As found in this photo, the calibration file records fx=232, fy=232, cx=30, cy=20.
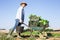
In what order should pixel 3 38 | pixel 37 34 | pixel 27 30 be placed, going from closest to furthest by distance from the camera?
pixel 3 38 < pixel 37 34 < pixel 27 30

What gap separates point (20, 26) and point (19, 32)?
10.6 inches

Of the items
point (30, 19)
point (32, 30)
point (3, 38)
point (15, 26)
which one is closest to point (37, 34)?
point (32, 30)

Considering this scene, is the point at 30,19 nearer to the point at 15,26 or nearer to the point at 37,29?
the point at 37,29

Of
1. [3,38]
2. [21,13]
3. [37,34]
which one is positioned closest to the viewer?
[3,38]

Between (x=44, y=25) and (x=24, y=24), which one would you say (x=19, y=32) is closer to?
(x=24, y=24)

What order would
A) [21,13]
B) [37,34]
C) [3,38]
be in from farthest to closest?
[37,34]
[21,13]
[3,38]

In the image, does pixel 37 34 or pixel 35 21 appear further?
pixel 35 21

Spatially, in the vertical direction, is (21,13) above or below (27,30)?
above

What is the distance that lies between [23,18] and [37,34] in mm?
1019

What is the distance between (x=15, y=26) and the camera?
9.41m

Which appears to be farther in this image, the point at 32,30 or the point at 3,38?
the point at 32,30

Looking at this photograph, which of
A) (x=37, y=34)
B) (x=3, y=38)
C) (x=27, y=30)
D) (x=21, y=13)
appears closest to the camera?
(x=3, y=38)

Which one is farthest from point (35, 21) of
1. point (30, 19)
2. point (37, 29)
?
point (37, 29)

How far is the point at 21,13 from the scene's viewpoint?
938 centimetres
